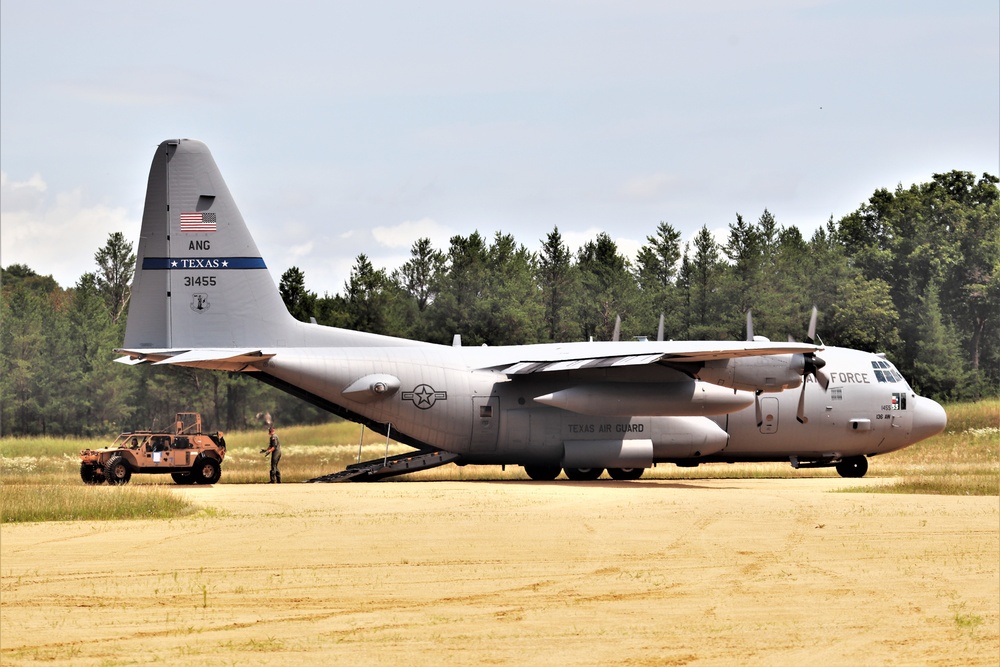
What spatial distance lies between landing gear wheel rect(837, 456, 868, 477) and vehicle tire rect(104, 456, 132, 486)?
21.1 meters

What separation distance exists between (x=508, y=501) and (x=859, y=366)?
48.7 ft

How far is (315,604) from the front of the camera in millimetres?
14312

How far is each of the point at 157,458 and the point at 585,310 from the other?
4142 cm

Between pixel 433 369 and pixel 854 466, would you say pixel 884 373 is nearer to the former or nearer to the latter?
pixel 854 466

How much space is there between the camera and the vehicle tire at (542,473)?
108 feet

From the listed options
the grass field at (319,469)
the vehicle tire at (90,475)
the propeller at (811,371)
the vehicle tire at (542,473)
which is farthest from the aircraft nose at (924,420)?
the vehicle tire at (90,475)

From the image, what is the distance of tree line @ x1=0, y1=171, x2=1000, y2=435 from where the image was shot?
62312mm

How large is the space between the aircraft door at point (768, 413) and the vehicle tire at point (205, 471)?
599 inches

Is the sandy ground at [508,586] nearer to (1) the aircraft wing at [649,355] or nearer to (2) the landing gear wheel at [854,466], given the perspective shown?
(1) the aircraft wing at [649,355]

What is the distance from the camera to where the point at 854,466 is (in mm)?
35969

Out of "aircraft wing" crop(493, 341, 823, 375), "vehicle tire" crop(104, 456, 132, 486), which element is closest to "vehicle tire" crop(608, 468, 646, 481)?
"aircraft wing" crop(493, 341, 823, 375)

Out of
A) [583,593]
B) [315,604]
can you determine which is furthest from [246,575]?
[583,593]

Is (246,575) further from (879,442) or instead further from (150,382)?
(150,382)

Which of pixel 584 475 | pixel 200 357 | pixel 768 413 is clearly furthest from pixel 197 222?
pixel 768 413
